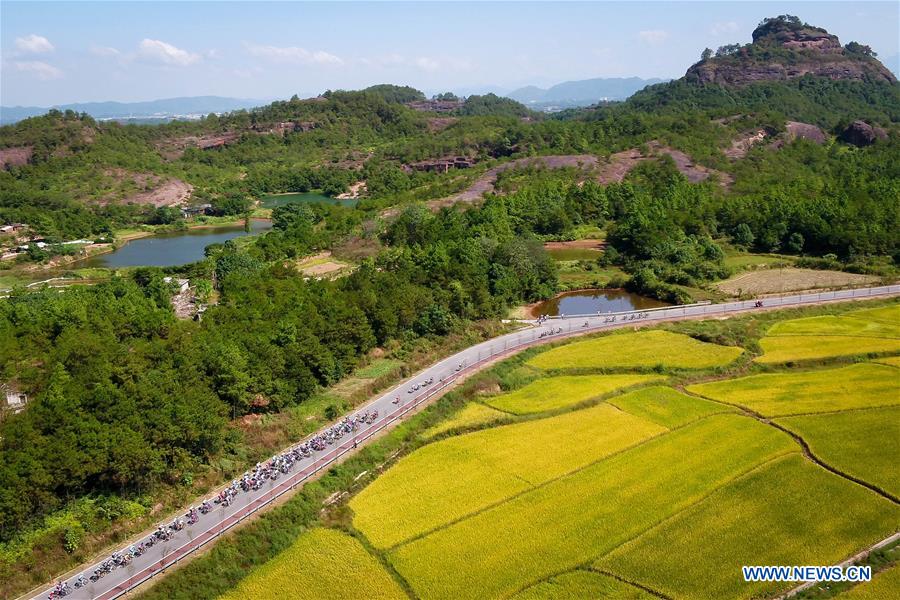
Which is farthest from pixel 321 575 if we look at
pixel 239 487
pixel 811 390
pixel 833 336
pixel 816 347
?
pixel 833 336

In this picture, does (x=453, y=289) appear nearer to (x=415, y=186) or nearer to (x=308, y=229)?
(x=308, y=229)

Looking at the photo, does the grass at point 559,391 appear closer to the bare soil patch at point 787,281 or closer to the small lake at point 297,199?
the bare soil patch at point 787,281

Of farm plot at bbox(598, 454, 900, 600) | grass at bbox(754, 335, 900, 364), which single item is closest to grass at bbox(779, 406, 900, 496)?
farm plot at bbox(598, 454, 900, 600)

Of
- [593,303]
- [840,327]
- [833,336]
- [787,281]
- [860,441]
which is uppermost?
[787,281]

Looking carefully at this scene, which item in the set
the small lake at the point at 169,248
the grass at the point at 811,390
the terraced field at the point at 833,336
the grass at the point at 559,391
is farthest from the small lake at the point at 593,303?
the small lake at the point at 169,248

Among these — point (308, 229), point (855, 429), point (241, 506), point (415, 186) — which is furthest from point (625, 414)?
point (415, 186)

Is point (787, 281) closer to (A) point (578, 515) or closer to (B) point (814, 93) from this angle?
(A) point (578, 515)

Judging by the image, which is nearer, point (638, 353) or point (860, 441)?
point (860, 441)
